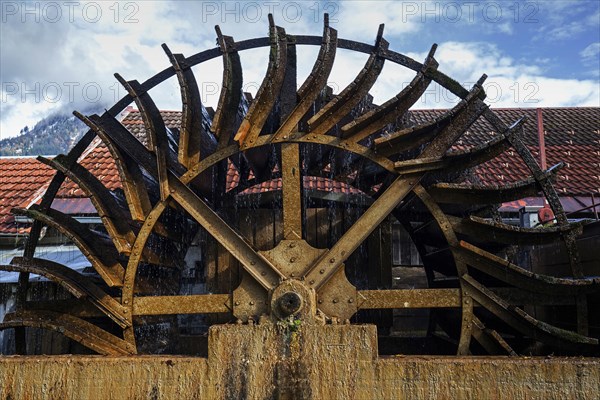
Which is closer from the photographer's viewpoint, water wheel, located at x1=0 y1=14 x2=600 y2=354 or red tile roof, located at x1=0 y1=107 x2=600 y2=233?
water wheel, located at x1=0 y1=14 x2=600 y2=354

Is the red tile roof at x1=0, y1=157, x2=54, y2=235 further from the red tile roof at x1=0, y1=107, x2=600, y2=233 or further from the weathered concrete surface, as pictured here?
the weathered concrete surface

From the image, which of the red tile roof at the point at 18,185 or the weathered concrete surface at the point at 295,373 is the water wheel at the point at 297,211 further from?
the red tile roof at the point at 18,185

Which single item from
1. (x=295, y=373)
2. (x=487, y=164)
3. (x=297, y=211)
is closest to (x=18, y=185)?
(x=297, y=211)

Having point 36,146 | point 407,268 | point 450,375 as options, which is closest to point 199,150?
point 450,375

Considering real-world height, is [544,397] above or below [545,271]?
below

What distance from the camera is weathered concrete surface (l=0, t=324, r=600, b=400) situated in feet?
15.2

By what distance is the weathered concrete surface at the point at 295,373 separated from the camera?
4637 mm

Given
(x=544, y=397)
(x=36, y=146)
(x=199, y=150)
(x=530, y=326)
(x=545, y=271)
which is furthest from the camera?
(x=36, y=146)

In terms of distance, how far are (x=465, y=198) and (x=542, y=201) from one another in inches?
172

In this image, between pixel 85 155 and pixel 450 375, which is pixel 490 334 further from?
pixel 85 155

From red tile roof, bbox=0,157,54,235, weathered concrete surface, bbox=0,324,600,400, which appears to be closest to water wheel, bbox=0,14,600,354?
weathered concrete surface, bbox=0,324,600,400

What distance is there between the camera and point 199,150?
586 cm

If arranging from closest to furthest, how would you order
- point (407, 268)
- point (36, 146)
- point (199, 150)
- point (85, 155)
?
point (199, 150)
point (407, 268)
point (85, 155)
point (36, 146)

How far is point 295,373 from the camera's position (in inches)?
188
